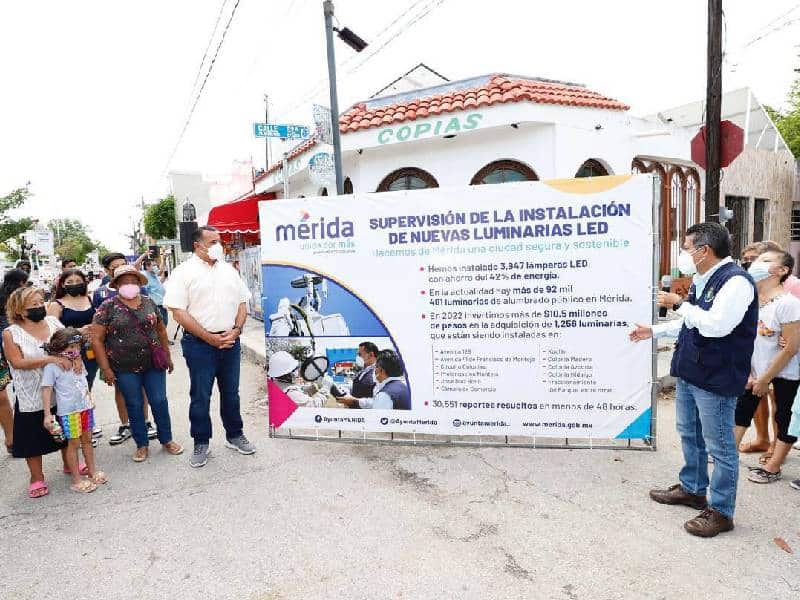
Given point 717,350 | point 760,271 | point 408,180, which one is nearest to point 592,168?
point 408,180

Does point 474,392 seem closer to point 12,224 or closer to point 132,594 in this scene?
point 132,594

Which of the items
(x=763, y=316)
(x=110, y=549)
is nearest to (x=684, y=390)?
(x=763, y=316)

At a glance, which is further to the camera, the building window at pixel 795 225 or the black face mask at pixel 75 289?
the building window at pixel 795 225

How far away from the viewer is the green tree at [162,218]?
134 feet

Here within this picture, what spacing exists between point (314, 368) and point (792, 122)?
35.3 m

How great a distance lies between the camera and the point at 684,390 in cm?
334

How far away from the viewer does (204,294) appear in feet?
14.1

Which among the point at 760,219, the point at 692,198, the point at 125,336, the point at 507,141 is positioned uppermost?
the point at 507,141

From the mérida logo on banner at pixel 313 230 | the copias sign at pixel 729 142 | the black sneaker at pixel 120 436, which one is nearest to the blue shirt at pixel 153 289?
the black sneaker at pixel 120 436

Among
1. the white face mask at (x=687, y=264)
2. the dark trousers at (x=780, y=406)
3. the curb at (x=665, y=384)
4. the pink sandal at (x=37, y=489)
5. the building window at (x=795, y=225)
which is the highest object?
the building window at (x=795, y=225)

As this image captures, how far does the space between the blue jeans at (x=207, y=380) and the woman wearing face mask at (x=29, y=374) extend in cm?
89

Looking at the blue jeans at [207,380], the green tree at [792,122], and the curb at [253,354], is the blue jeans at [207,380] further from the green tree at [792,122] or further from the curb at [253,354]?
the green tree at [792,122]

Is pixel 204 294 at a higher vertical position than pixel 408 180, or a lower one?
lower

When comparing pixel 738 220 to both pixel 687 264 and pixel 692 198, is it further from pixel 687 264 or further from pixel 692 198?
pixel 687 264
